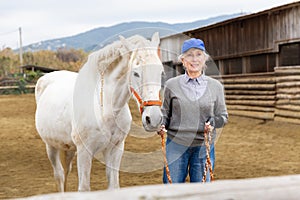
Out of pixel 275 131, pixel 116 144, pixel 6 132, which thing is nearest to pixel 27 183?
pixel 116 144

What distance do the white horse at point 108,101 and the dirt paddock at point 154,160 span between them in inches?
12.3

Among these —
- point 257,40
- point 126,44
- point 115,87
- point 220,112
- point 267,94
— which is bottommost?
point 267,94

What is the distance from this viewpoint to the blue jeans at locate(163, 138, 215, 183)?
326cm

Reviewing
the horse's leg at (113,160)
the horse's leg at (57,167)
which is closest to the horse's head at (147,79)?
the horse's leg at (113,160)

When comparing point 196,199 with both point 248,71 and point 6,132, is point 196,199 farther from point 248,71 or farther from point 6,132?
point 248,71

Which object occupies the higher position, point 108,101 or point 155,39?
point 155,39

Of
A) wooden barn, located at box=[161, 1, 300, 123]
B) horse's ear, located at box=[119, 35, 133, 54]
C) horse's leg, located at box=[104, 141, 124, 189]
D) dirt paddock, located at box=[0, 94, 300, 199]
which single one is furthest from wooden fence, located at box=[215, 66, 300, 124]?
Answer: horse's ear, located at box=[119, 35, 133, 54]

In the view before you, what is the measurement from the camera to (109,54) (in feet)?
11.5

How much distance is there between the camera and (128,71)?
10.9 ft

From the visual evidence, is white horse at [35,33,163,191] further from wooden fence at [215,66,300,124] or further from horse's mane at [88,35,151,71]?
wooden fence at [215,66,300,124]

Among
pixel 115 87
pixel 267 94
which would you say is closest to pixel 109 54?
pixel 115 87

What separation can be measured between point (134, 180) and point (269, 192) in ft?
14.9

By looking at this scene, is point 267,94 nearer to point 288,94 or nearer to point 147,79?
point 288,94

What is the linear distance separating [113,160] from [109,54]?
943 mm
